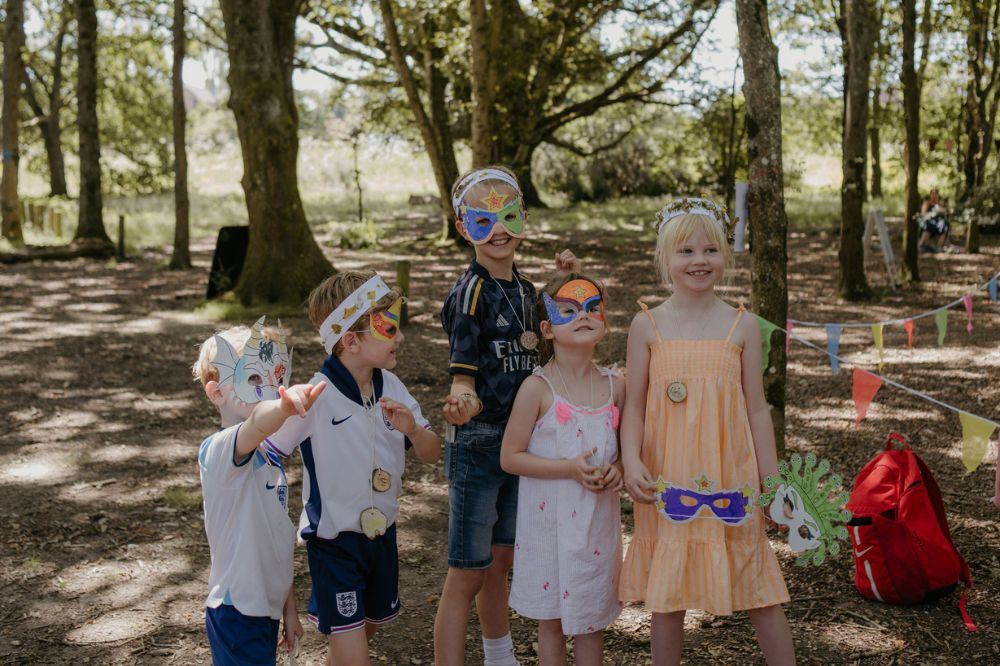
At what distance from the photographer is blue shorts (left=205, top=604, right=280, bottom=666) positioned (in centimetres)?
283

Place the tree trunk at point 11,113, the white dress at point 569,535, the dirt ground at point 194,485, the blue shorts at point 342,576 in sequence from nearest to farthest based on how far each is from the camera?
the blue shorts at point 342,576 → the white dress at point 569,535 → the dirt ground at point 194,485 → the tree trunk at point 11,113

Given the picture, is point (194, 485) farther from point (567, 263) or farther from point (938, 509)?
point (938, 509)

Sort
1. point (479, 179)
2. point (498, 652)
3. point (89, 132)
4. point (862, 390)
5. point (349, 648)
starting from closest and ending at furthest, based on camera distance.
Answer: point (349, 648), point (479, 179), point (498, 652), point (862, 390), point (89, 132)

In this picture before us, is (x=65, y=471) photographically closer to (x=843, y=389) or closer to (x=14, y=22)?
(x=843, y=389)

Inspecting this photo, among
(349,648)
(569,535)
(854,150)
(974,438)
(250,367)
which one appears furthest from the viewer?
(854,150)

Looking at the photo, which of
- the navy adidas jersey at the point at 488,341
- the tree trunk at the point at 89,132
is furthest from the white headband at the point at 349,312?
the tree trunk at the point at 89,132

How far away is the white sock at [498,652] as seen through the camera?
3.55 m

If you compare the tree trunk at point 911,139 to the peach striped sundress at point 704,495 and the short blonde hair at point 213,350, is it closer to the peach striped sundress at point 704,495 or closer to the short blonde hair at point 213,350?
the peach striped sundress at point 704,495

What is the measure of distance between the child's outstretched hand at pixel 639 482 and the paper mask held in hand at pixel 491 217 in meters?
0.94

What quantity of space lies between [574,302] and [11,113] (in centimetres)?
1943

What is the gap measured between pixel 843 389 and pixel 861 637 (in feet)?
15.5

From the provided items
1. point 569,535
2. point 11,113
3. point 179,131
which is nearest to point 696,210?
point 569,535

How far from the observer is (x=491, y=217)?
11.0 feet

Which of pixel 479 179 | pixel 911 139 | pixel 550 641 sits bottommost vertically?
pixel 550 641
